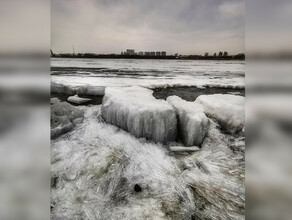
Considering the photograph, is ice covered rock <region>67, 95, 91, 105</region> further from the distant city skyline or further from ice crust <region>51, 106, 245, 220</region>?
the distant city skyline

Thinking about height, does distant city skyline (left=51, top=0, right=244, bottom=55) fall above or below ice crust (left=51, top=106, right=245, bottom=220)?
above

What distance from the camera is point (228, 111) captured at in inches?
69.3

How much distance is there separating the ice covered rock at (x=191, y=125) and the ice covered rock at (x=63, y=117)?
2.65 feet

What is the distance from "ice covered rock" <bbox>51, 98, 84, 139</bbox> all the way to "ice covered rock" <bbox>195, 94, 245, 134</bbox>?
1.05m

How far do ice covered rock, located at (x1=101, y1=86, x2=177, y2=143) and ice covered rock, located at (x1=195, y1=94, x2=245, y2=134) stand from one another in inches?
12.2

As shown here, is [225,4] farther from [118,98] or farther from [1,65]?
[1,65]

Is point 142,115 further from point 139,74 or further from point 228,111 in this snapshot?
point 228,111

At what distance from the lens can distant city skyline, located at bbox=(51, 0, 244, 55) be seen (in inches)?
69.7

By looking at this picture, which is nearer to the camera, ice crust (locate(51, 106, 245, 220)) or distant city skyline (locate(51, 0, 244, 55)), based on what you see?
→ ice crust (locate(51, 106, 245, 220))

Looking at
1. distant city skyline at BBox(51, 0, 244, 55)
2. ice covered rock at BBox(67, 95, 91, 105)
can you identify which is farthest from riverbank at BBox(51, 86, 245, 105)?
distant city skyline at BBox(51, 0, 244, 55)

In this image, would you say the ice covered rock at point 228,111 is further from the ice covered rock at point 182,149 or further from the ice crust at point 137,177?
the ice covered rock at point 182,149

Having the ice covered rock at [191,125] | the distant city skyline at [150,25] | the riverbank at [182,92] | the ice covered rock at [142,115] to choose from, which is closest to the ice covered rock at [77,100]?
the riverbank at [182,92]

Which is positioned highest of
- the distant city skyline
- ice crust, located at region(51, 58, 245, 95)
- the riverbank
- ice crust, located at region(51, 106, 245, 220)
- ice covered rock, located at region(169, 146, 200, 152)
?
the distant city skyline

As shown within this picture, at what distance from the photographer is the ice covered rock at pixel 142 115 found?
174 centimetres
